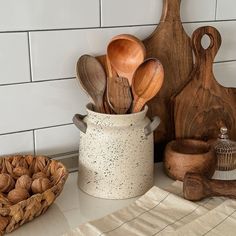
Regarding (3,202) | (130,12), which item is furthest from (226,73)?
(3,202)

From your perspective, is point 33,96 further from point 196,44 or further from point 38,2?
point 196,44

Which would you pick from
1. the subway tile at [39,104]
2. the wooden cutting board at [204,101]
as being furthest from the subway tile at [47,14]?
the wooden cutting board at [204,101]

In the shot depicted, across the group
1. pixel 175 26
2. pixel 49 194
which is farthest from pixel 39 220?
pixel 175 26

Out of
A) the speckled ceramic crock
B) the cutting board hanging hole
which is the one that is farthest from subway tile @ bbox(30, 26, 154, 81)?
the cutting board hanging hole

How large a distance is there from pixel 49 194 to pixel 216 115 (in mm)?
437

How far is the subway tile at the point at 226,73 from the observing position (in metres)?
1.00

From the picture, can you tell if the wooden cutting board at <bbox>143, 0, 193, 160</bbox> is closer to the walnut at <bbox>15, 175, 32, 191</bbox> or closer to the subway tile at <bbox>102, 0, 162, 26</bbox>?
the subway tile at <bbox>102, 0, 162, 26</bbox>

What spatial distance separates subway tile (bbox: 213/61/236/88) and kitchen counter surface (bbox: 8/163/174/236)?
1.06 ft

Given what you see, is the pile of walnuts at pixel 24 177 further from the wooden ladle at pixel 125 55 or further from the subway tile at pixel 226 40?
the subway tile at pixel 226 40

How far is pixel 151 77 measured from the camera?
774mm

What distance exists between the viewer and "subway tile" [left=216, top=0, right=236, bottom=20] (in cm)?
96

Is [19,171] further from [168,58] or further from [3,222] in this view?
[168,58]

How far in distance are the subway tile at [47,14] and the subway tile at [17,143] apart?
198 mm

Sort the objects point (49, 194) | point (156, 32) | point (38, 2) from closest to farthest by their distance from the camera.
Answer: point (49, 194) → point (38, 2) → point (156, 32)
